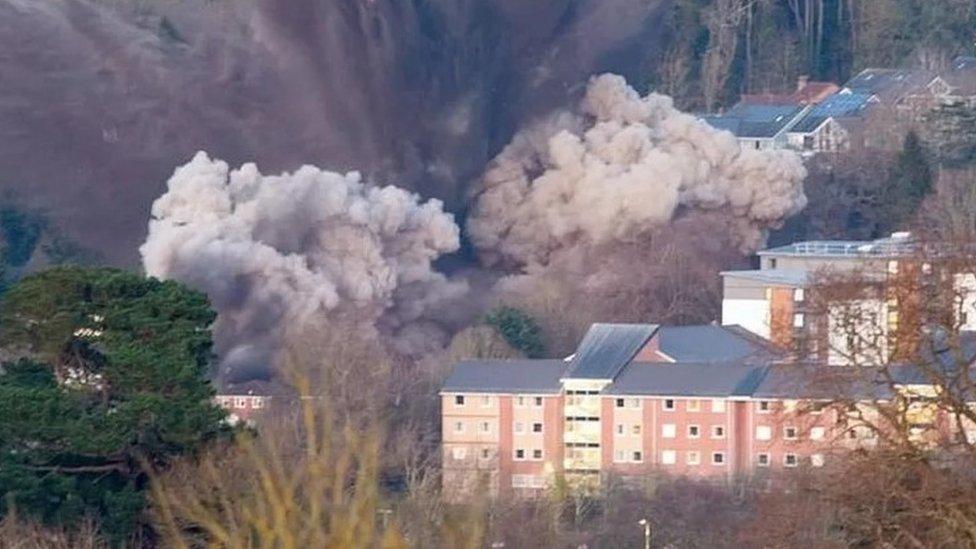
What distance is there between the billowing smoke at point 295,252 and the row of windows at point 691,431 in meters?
2.70

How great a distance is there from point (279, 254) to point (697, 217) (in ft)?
14.3

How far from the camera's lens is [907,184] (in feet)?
107

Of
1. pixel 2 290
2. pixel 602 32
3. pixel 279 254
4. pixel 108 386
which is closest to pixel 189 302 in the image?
pixel 108 386

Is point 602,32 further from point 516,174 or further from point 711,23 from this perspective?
point 711,23

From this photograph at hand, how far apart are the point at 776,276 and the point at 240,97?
16.5ft

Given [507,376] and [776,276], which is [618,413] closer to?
[507,376]

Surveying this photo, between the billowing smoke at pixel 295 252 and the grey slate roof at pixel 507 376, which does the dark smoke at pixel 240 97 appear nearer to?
the billowing smoke at pixel 295 252

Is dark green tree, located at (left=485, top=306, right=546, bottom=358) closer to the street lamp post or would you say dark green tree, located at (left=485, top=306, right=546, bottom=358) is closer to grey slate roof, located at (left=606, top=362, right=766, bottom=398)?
grey slate roof, located at (left=606, top=362, right=766, bottom=398)

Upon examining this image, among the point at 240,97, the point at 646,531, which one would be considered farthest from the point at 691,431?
the point at 240,97

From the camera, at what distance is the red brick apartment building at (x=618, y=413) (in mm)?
24500

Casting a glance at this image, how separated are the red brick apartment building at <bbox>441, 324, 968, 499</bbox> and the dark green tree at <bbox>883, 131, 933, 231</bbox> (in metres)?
6.08

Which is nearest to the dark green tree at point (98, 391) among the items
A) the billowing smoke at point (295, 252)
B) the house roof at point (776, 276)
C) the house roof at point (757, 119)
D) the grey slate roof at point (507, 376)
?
the grey slate roof at point (507, 376)

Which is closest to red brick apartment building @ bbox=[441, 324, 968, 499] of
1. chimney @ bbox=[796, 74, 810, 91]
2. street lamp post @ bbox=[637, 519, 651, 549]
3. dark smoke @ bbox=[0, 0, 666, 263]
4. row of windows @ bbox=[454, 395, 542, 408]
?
row of windows @ bbox=[454, 395, 542, 408]

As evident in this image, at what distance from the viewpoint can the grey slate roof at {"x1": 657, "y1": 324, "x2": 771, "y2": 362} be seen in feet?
86.5
